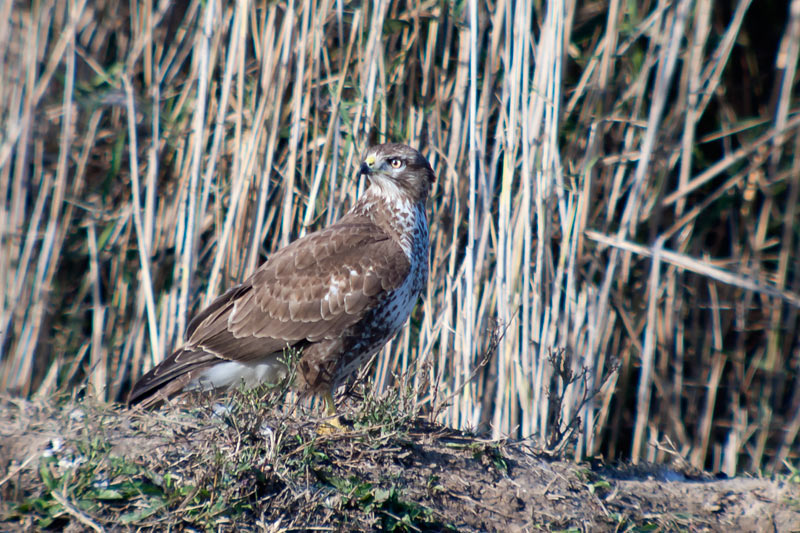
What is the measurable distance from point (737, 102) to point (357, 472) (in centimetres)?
351

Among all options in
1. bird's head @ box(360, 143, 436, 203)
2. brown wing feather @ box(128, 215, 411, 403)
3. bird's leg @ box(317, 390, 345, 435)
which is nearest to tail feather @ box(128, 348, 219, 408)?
brown wing feather @ box(128, 215, 411, 403)

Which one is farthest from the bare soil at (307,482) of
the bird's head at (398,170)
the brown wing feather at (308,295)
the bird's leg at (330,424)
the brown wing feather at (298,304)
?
the bird's head at (398,170)

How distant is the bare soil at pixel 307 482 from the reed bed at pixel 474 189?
1.14 ft

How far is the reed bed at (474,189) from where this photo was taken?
11.9ft

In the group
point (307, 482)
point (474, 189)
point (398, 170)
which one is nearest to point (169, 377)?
point (307, 482)

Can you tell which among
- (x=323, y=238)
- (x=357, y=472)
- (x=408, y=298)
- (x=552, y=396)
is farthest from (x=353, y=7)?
(x=357, y=472)

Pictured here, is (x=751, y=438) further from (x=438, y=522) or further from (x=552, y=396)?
(x=438, y=522)

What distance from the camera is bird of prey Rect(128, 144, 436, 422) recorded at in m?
3.22

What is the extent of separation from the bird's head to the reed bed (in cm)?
25

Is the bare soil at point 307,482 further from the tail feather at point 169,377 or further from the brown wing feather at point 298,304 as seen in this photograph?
the brown wing feather at point 298,304

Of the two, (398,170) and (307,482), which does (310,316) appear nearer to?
(398,170)

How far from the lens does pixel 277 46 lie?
387 centimetres

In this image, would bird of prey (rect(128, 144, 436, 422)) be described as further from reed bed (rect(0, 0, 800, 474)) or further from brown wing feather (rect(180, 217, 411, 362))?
reed bed (rect(0, 0, 800, 474))

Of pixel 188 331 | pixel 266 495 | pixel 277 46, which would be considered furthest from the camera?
pixel 277 46
